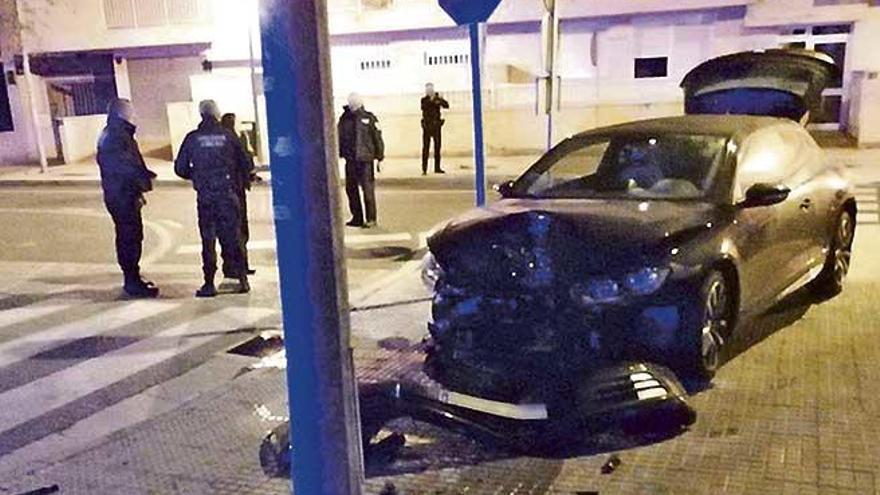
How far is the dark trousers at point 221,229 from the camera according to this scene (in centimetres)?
875

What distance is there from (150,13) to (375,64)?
7881 mm

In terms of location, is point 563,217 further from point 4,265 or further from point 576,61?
point 576,61

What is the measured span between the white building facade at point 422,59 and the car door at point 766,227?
A: 1359 centimetres

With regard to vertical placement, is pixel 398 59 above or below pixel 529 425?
above

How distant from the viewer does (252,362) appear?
22.1 feet

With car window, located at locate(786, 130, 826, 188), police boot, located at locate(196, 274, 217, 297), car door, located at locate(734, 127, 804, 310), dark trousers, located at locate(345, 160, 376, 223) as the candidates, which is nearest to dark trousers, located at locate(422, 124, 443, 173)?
dark trousers, located at locate(345, 160, 376, 223)

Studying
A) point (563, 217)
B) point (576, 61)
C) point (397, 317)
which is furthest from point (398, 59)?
point (563, 217)

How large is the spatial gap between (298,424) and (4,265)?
363 inches

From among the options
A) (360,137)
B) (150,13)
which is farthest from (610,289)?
(150,13)

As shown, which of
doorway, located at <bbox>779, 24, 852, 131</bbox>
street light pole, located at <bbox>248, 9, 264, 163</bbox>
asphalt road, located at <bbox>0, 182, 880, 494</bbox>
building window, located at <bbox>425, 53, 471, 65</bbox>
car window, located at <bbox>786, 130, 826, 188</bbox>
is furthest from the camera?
building window, located at <bbox>425, 53, 471, 65</bbox>

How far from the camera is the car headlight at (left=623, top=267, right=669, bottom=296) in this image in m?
5.26

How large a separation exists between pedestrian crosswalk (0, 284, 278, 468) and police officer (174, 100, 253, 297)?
51cm

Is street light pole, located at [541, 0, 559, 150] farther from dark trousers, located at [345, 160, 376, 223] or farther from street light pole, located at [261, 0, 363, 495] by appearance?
street light pole, located at [261, 0, 363, 495]

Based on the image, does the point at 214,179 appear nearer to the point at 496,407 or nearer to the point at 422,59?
the point at 496,407
